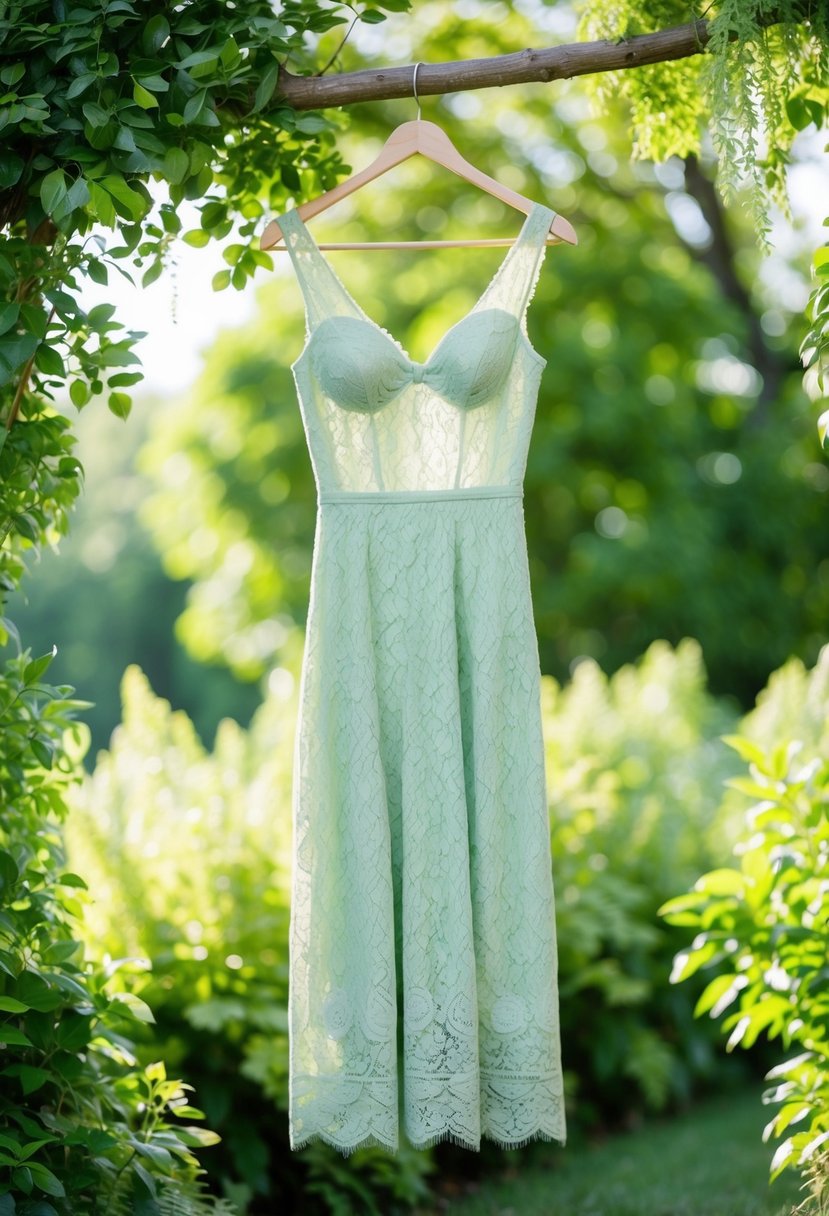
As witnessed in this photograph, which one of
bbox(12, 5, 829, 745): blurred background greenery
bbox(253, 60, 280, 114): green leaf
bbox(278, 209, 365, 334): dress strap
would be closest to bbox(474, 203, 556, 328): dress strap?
bbox(278, 209, 365, 334): dress strap

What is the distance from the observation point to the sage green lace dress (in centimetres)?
207

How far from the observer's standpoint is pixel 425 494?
2148mm

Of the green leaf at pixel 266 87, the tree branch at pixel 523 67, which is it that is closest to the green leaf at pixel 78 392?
the green leaf at pixel 266 87

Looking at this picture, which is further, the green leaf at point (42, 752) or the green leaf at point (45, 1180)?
the green leaf at point (42, 752)

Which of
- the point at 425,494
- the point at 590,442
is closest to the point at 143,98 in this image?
the point at 425,494

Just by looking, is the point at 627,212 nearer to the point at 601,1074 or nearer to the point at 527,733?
the point at 601,1074

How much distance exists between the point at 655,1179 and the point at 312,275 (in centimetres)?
263

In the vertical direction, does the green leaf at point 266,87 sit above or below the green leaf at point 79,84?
above

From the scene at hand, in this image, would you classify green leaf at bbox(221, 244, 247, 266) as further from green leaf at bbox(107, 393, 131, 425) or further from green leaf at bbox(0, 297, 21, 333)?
green leaf at bbox(0, 297, 21, 333)

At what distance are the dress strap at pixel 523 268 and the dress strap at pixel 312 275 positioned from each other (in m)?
0.26

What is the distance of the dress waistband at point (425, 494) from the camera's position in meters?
2.13

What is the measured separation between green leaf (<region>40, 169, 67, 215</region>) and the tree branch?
524mm

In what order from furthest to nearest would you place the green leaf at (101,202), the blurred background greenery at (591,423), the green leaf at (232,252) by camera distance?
the blurred background greenery at (591,423)
the green leaf at (232,252)
the green leaf at (101,202)

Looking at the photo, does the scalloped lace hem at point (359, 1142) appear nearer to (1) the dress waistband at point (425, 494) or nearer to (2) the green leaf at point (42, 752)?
(2) the green leaf at point (42, 752)
